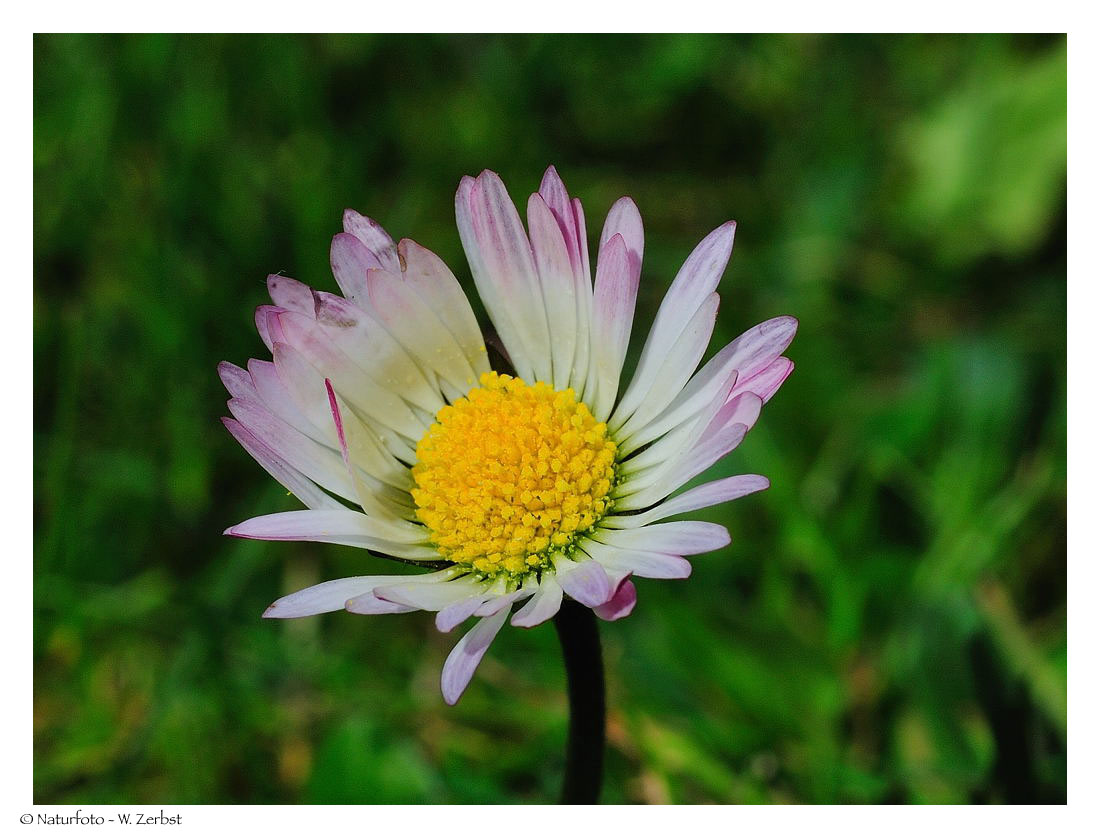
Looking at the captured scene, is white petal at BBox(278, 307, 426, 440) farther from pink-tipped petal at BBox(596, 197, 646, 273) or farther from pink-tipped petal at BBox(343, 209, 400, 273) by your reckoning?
pink-tipped petal at BBox(596, 197, 646, 273)

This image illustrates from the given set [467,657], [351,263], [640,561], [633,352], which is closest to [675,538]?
[640,561]

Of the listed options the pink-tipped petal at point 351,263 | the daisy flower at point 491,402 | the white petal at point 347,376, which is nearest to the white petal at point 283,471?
the daisy flower at point 491,402

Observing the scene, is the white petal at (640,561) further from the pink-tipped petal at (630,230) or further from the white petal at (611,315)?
the pink-tipped petal at (630,230)

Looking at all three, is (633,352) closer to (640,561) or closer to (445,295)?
(445,295)

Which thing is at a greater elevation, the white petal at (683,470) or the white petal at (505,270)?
the white petal at (505,270)

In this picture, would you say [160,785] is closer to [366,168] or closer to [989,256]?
[366,168]
